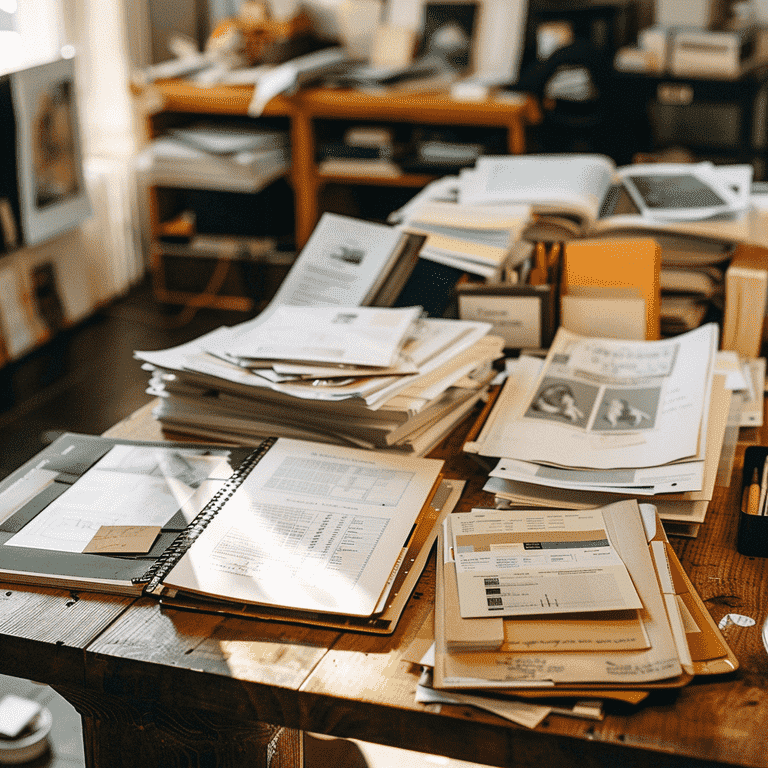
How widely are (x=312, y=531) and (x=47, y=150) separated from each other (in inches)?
95.9

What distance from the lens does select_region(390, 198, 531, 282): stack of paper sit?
1428mm

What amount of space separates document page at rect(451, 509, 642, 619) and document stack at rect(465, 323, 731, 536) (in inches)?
3.7

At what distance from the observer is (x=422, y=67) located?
3.24 meters

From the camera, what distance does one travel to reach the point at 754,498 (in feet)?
3.19

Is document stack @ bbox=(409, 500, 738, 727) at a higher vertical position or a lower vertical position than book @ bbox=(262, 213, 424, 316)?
lower

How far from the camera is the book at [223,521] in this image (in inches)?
33.1

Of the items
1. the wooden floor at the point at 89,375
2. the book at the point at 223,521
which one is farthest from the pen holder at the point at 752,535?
the wooden floor at the point at 89,375

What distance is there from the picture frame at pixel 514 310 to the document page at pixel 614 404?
0.05 metres

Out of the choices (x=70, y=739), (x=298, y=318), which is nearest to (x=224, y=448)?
(x=298, y=318)

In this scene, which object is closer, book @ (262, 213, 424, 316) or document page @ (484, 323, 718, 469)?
document page @ (484, 323, 718, 469)

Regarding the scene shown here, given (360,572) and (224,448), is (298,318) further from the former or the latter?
(360,572)

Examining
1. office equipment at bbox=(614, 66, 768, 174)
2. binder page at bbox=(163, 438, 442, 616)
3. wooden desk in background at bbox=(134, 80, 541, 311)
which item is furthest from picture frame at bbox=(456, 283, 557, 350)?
office equipment at bbox=(614, 66, 768, 174)

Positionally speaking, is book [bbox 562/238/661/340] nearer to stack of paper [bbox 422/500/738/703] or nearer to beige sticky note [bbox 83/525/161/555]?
stack of paper [bbox 422/500/738/703]

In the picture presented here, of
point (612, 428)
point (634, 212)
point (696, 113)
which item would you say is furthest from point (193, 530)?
point (696, 113)
